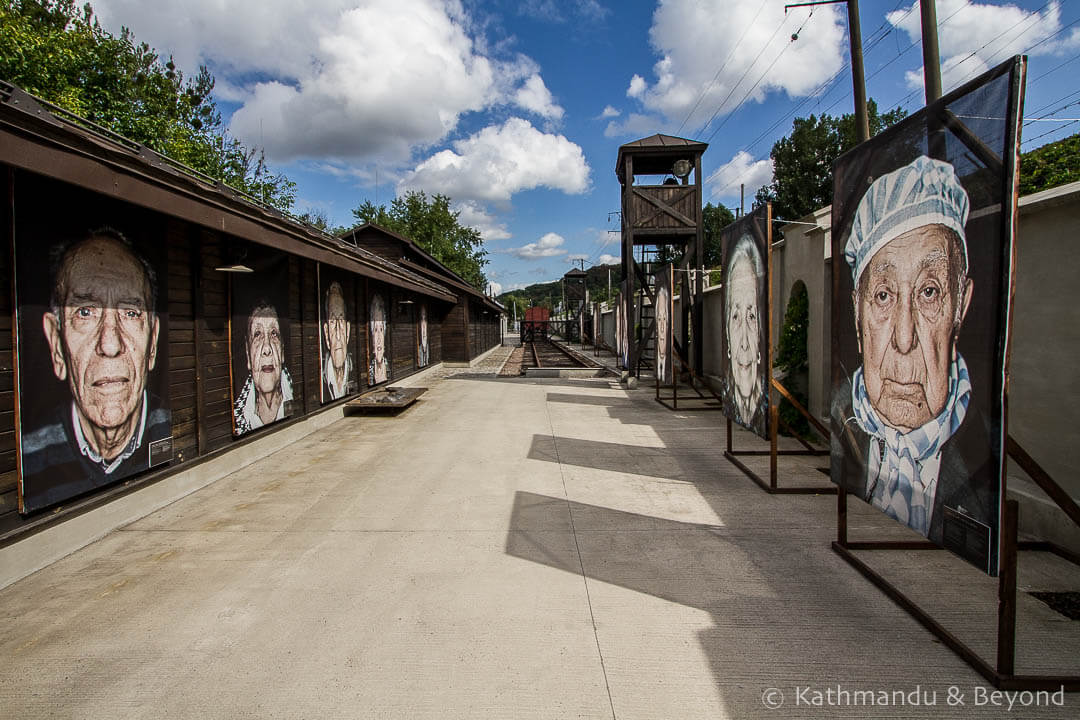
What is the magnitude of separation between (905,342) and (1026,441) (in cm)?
203

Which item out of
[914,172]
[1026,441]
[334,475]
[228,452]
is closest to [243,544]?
[334,475]

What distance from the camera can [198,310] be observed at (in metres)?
5.45

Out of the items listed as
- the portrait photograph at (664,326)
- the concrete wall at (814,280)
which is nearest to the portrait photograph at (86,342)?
the concrete wall at (814,280)

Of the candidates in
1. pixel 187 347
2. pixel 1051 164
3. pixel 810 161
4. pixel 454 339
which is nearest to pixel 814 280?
pixel 187 347

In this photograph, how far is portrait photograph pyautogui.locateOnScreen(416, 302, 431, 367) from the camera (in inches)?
672

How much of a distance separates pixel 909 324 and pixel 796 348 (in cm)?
527

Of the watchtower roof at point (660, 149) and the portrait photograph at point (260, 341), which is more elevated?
the watchtower roof at point (660, 149)

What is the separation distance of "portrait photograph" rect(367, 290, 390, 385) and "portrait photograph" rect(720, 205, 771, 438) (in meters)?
7.93

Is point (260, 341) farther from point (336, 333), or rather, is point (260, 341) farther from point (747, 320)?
point (747, 320)

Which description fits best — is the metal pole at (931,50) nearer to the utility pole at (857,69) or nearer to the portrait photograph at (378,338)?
the utility pole at (857,69)

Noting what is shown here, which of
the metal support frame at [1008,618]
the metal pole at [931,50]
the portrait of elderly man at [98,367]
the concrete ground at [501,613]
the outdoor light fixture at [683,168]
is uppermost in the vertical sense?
the outdoor light fixture at [683,168]

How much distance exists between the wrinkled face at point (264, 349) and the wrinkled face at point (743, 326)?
5.97 meters

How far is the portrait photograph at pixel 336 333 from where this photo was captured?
8969 mm

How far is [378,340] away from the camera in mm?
12297
